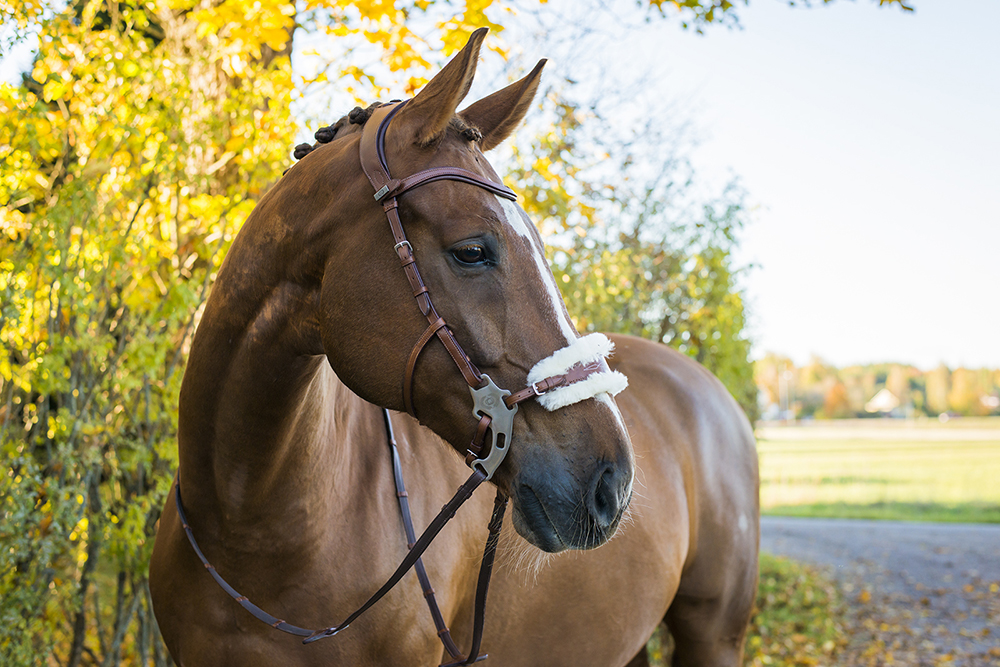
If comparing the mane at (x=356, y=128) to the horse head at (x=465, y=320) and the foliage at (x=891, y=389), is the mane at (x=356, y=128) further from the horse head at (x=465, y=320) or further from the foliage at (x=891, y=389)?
the foliage at (x=891, y=389)

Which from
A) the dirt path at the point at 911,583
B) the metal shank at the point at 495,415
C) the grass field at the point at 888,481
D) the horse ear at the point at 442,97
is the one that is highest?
the horse ear at the point at 442,97

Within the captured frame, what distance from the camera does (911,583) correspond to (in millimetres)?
9336

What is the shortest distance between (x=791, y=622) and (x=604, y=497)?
8.15m

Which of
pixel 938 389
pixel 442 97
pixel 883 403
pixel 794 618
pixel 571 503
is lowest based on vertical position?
pixel 883 403

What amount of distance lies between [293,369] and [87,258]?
6.60 feet

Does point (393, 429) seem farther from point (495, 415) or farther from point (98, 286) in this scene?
point (98, 286)

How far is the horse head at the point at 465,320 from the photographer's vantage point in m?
1.37

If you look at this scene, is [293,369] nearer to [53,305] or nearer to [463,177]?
[463,177]

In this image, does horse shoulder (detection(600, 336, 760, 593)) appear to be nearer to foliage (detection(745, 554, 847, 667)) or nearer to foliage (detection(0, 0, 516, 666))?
foliage (detection(0, 0, 516, 666))

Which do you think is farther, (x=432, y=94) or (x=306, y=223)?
(x=306, y=223)

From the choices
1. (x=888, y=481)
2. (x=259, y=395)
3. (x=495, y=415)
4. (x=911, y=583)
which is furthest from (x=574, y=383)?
(x=888, y=481)

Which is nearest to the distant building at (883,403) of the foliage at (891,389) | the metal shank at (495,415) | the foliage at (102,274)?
the foliage at (891,389)

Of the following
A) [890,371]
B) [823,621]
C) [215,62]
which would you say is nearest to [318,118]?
[215,62]

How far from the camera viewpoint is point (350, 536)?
1852 millimetres
